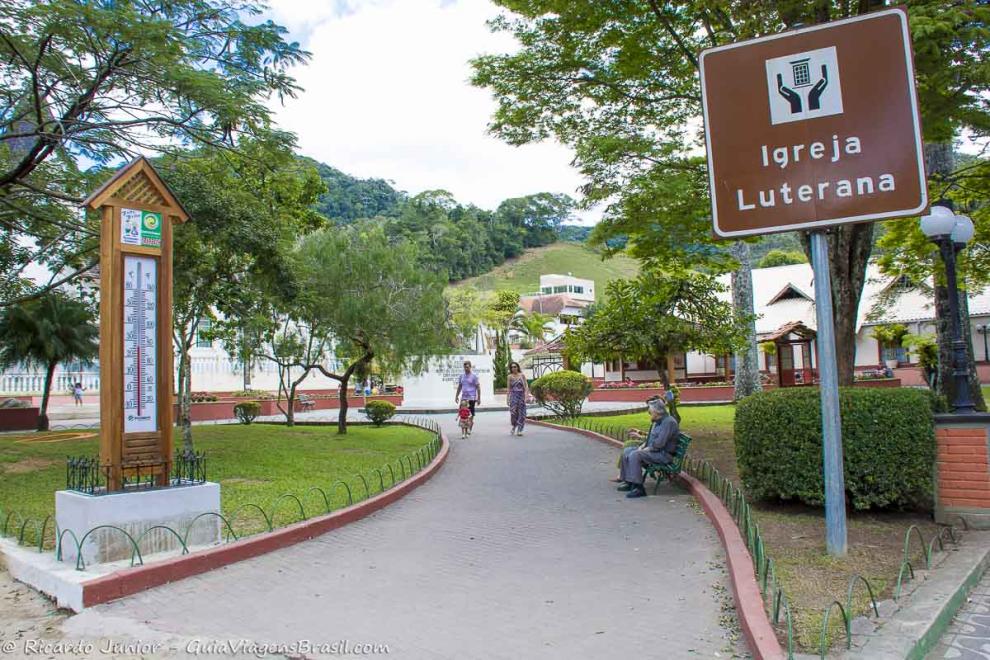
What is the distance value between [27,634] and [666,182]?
917cm

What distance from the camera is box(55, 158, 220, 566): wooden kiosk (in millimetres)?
6316

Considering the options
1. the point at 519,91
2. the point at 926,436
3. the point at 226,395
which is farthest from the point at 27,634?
the point at 226,395

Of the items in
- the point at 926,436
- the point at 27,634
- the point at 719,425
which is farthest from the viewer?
the point at 719,425

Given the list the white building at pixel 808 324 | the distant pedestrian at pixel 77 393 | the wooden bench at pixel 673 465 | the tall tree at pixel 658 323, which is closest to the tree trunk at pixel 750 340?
the white building at pixel 808 324

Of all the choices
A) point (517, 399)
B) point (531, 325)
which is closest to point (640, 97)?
point (517, 399)

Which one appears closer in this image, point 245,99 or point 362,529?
point 362,529

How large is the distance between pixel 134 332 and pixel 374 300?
33.5 feet

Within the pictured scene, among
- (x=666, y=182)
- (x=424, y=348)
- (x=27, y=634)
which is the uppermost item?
(x=666, y=182)

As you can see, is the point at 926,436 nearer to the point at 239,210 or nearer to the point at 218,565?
the point at 218,565

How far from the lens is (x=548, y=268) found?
13275 cm

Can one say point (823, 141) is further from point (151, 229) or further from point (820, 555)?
point (151, 229)

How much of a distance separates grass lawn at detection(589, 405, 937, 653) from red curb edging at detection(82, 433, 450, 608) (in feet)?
13.8

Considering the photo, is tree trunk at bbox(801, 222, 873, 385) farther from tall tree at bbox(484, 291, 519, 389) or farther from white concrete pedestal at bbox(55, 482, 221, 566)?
tall tree at bbox(484, 291, 519, 389)

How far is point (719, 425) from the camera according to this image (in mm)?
17500
